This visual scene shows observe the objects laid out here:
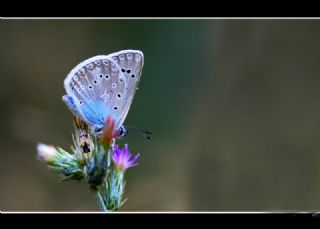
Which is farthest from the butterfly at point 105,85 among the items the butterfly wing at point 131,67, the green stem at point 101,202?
the green stem at point 101,202

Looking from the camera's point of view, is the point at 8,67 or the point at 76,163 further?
the point at 8,67

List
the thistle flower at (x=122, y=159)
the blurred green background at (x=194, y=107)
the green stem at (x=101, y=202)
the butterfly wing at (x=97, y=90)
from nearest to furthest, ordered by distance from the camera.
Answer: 1. the green stem at (x=101, y=202)
2. the thistle flower at (x=122, y=159)
3. the butterfly wing at (x=97, y=90)
4. the blurred green background at (x=194, y=107)

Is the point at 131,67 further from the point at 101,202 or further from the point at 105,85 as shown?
the point at 101,202

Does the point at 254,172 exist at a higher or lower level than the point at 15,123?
lower

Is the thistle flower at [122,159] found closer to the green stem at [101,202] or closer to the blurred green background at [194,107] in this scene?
the green stem at [101,202]

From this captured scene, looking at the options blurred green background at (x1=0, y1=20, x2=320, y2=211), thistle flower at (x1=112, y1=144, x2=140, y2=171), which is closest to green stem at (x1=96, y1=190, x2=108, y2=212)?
thistle flower at (x1=112, y1=144, x2=140, y2=171)
